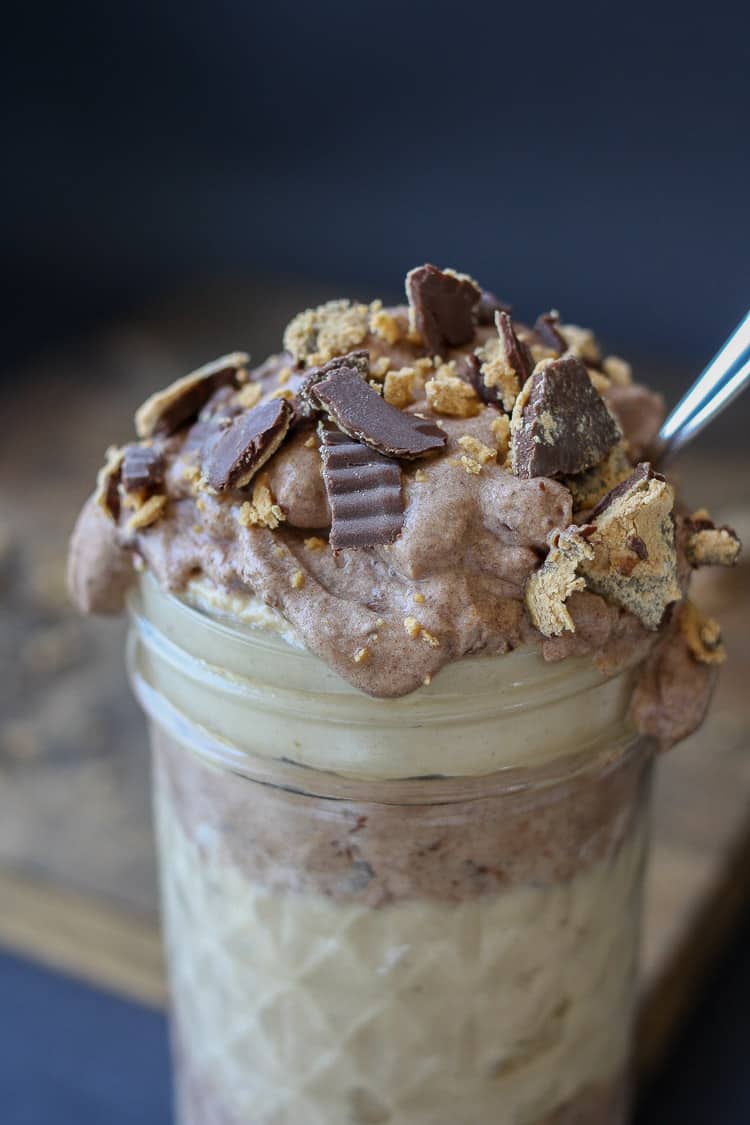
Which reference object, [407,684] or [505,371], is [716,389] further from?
[407,684]

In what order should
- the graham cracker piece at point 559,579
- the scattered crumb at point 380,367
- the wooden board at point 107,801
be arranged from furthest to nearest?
the wooden board at point 107,801 < the scattered crumb at point 380,367 < the graham cracker piece at point 559,579

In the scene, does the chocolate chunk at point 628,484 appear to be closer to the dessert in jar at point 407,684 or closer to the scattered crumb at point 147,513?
the dessert in jar at point 407,684

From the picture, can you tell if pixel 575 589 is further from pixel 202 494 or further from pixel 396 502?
pixel 202 494

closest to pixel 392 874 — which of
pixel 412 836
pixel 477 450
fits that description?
pixel 412 836

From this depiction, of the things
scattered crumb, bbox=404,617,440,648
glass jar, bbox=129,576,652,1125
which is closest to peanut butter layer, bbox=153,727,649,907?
glass jar, bbox=129,576,652,1125

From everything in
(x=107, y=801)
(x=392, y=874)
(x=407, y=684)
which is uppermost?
(x=407, y=684)

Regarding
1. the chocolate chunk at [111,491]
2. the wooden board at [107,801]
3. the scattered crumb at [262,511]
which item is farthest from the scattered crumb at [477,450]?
the wooden board at [107,801]

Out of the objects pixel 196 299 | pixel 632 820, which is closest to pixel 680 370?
pixel 196 299
